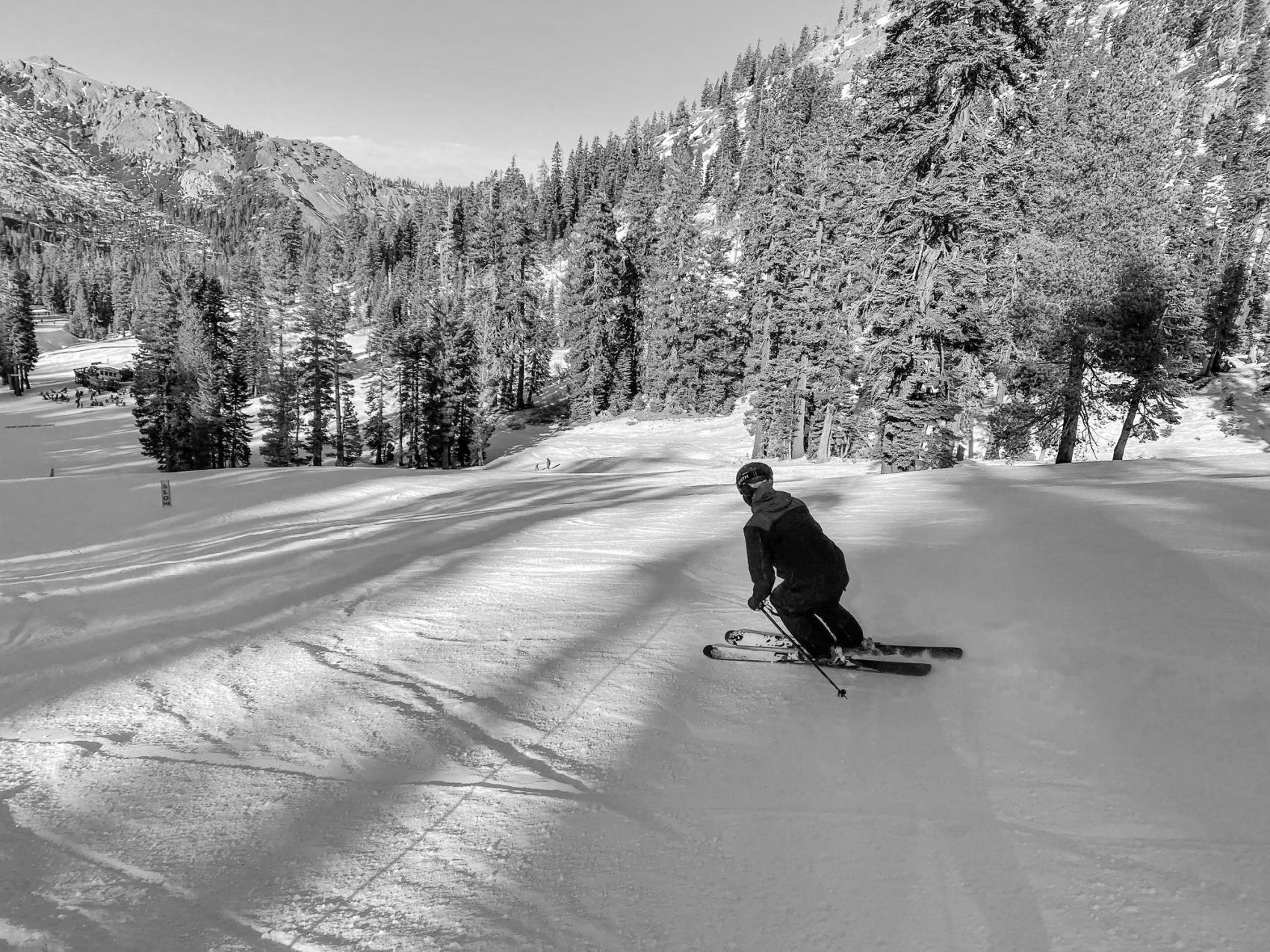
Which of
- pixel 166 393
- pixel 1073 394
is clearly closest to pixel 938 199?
pixel 1073 394

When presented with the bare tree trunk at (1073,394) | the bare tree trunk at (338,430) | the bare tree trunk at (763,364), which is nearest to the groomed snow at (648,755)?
the bare tree trunk at (1073,394)

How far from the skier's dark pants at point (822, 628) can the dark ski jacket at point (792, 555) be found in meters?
0.12

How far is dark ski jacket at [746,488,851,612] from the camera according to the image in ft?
16.3

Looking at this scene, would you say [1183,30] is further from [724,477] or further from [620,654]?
[620,654]

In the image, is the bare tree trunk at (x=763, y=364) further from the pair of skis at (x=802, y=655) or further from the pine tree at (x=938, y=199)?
the pair of skis at (x=802, y=655)

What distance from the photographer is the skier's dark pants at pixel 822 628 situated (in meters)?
5.18

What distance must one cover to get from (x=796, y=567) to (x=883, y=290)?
16.7m

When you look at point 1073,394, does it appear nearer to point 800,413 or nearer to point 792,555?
point 800,413

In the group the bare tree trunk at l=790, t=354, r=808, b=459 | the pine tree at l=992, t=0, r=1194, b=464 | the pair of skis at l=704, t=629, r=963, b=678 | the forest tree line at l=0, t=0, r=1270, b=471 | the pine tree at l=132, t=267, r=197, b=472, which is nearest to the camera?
the pair of skis at l=704, t=629, r=963, b=678

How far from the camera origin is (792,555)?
4980 mm

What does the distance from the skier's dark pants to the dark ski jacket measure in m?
0.12

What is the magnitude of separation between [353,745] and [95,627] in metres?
4.98

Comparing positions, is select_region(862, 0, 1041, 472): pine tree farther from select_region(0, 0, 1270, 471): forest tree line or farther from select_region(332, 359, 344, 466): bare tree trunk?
select_region(332, 359, 344, 466): bare tree trunk

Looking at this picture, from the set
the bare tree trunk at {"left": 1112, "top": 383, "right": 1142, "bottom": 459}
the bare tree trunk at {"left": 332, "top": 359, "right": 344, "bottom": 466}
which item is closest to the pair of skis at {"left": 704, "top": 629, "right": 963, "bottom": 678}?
the bare tree trunk at {"left": 1112, "top": 383, "right": 1142, "bottom": 459}
